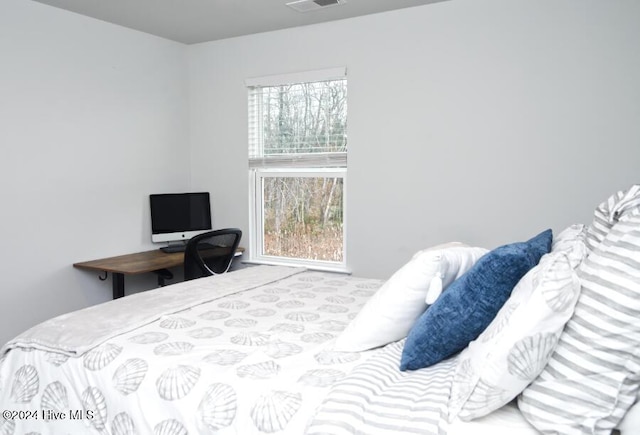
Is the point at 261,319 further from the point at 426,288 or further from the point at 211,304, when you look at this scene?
the point at 426,288

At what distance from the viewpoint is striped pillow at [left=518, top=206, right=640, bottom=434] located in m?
1.02

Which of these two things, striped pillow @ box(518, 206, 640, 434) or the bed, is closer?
striped pillow @ box(518, 206, 640, 434)

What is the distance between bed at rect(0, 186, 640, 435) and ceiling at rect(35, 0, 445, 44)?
212 centimetres

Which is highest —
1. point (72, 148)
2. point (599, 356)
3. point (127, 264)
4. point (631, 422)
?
point (72, 148)

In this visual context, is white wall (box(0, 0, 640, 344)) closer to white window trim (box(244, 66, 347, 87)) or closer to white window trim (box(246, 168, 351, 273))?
white window trim (box(244, 66, 347, 87))

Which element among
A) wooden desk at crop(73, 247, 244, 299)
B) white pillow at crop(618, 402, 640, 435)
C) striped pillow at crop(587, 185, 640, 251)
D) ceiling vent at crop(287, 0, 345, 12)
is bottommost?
wooden desk at crop(73, 247, 244, 299)

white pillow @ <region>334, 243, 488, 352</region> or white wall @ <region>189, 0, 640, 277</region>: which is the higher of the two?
white wall @ <region>189, 0, 640, 277</region>

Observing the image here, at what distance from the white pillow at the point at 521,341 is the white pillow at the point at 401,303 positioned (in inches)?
15.1

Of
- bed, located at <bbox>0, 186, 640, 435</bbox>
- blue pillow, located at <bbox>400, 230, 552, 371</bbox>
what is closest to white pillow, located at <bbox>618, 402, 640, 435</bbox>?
bed, located at <bbox>0, 186, 640, 435</bbox>

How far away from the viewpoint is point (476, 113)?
3176mm

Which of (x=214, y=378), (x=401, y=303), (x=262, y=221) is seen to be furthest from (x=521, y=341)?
(x=262, y=221)

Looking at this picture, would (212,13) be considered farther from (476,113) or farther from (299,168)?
(476,113)

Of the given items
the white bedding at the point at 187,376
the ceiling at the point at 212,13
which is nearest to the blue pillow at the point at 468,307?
the white bedding at the point at 187,376

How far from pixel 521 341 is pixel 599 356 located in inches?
6.1
